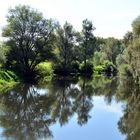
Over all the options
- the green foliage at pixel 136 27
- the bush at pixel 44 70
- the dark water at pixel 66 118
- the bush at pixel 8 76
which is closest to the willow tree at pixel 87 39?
the bush at pixel 44 70

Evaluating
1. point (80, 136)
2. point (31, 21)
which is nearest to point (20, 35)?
point (31, 21)

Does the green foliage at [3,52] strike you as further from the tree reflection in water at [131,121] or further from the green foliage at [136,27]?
the tree reflection in water at [131,121]

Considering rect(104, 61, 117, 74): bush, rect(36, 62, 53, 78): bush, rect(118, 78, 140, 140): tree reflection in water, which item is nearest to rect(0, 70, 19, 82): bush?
rect(36, 62, 53, 78): bush

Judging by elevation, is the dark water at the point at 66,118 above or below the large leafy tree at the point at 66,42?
below

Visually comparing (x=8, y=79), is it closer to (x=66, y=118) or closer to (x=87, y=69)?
(x=66, y=118)

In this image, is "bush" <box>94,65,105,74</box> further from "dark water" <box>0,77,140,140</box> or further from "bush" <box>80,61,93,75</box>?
"dark water" <box>0,77,140,140</box>

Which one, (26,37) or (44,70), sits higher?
(26,37)

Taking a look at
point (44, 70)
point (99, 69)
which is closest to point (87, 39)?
point (99, 69)

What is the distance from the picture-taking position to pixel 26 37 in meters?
62.5

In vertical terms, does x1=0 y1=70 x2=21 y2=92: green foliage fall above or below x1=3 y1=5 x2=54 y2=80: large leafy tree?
below

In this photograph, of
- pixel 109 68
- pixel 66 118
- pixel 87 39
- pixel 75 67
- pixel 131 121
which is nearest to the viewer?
pixel 131 121

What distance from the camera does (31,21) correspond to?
205ft

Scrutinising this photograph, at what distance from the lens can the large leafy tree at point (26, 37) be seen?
61094mm

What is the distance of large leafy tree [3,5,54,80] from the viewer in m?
61.1
